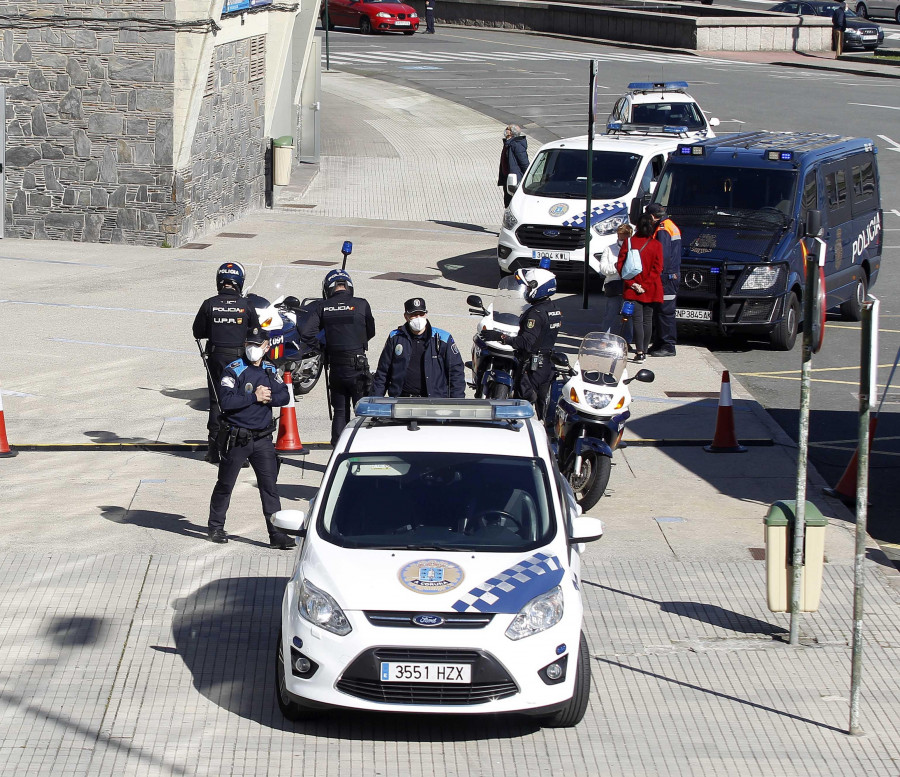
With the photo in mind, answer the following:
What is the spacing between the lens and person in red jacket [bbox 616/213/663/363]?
16397 millimetres

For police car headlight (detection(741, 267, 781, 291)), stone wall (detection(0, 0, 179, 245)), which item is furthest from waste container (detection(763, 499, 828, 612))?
stone wall (detection(0, 0, 179, 245))

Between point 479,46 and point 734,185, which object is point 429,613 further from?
point 479,46

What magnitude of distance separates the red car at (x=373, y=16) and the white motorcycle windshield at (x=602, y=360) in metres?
42.8

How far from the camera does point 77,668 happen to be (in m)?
8.18

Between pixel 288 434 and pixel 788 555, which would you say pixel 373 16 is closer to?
pixel 288 434

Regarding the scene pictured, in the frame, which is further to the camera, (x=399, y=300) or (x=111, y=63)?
(x=111, y=63)

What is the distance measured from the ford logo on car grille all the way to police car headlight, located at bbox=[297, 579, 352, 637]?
345 millimetres

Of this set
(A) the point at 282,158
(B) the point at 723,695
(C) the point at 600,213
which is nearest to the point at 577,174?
(C) the point at 600,213

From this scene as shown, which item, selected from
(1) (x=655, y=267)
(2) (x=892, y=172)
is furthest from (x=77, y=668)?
(2) (x=892, y=172)

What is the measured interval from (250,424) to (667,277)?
7.89 metres

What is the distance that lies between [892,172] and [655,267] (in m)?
15.8

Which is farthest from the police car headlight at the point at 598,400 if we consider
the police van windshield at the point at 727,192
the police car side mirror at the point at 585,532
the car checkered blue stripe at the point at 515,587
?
the police van windshield at the point at 727,192

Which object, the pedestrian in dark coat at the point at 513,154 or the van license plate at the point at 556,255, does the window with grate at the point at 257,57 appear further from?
the van license plate at the point at 556,255

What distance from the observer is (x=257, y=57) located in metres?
25.6
